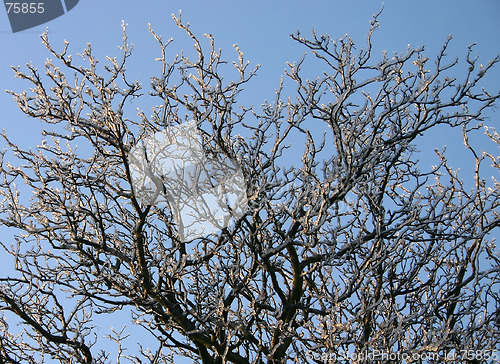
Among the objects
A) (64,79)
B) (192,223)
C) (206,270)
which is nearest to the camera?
(64,79)

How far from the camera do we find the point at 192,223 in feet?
21.0

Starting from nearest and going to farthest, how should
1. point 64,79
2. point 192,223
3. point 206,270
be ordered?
point 64,79 < point 192,223 < point 206,270

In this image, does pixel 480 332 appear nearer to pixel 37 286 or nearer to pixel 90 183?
pixel 90 183

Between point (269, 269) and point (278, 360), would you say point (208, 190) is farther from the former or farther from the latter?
point (278, 360)

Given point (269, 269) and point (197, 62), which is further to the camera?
point (197, 62)

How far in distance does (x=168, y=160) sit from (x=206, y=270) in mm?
1596

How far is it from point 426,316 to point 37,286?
4652mm

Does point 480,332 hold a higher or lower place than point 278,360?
higher

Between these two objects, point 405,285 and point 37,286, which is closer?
point 37,286

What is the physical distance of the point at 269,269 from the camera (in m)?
6.16

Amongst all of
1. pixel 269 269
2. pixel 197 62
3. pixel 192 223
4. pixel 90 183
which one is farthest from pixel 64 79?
pixel 269 269

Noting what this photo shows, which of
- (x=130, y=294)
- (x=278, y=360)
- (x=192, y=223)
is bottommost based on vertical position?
(x=278, y=360)

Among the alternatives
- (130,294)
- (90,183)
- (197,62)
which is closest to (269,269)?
(130,294)

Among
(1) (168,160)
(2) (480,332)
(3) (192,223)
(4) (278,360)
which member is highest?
(1) (168,160)
